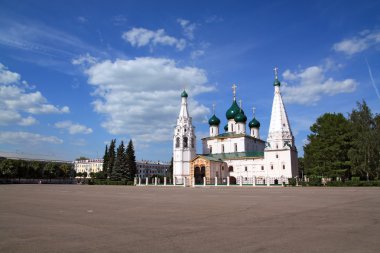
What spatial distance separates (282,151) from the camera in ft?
182

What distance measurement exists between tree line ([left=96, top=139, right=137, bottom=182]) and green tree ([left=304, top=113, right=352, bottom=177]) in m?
35.4

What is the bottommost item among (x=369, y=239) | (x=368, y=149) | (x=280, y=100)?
(x=369, y=239)

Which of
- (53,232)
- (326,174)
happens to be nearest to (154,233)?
(53,232)

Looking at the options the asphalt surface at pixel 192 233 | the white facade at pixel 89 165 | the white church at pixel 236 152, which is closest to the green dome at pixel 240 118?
the white church at pixel 236 152

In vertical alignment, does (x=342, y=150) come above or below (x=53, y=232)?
above

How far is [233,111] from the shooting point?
70.1 m

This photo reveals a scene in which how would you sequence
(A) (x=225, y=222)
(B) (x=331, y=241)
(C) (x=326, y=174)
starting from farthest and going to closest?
(C) (x=326, y=174)
(A) (x=225, y=222)
(B) (x=331, y=241)

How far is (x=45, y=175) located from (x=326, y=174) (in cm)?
6641

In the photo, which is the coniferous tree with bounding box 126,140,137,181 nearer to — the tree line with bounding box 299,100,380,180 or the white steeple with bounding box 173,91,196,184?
the white steeple with bounding box 173,91,196,184

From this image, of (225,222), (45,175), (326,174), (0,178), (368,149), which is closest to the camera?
(225,222)

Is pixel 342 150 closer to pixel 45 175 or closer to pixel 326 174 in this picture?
pixel 326 174

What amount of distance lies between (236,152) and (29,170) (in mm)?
47741

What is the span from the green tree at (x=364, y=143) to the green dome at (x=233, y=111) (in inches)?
1146

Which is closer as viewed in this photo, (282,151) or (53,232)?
(53,232)
